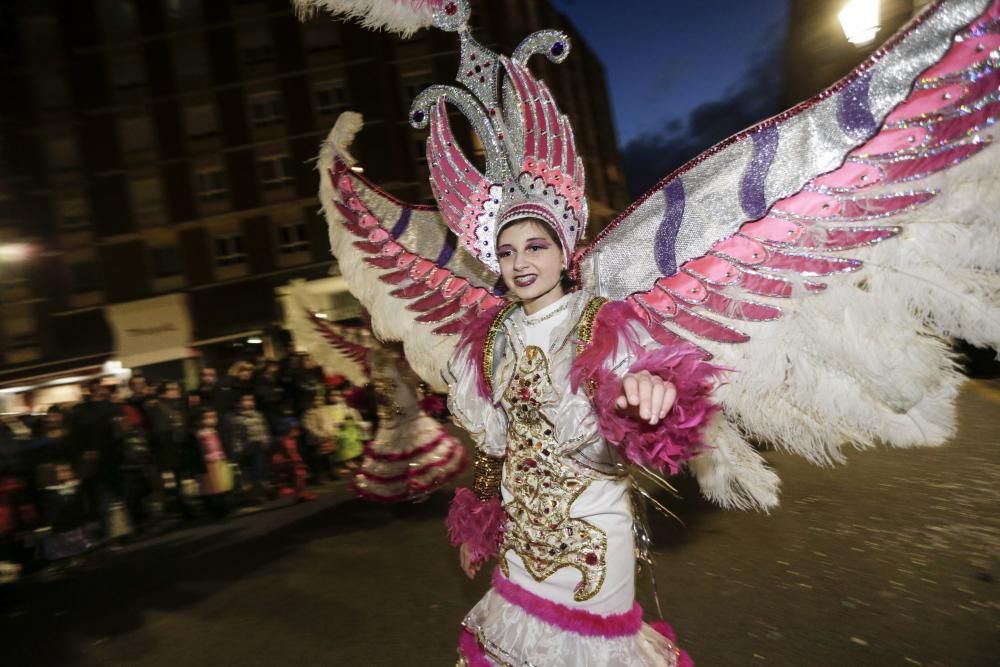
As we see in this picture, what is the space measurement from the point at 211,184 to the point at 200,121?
2356 mm

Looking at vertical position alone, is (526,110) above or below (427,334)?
above

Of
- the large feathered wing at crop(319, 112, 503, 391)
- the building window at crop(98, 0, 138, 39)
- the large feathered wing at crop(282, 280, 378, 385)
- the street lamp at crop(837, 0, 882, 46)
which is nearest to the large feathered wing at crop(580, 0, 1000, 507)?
the large feathered wing at crop(319, 112, 503, 391)

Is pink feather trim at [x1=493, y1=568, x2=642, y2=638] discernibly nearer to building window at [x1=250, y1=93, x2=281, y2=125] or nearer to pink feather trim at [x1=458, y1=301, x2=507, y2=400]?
pink feather trim at [x1=458, y1=301, x2=507, y2=400]

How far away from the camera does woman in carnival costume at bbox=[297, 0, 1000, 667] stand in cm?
181

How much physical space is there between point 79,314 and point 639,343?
81.4ft

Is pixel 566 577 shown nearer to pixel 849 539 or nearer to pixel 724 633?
pixel 724 633

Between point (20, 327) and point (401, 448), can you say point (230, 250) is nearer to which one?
point (20, 327)

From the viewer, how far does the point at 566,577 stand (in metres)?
1.86

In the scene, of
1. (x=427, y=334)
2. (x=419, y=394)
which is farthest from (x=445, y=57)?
(x=427, y=334)

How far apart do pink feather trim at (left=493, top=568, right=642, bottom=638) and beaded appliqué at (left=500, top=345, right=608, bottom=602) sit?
0.06m

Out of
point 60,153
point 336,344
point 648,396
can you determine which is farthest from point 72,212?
point 648,396

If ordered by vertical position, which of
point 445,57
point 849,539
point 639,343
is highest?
point 445,57

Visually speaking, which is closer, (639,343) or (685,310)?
(639,343)

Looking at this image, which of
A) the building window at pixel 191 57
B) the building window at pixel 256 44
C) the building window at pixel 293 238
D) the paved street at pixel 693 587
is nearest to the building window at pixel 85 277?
the building window at pixel 293 238
